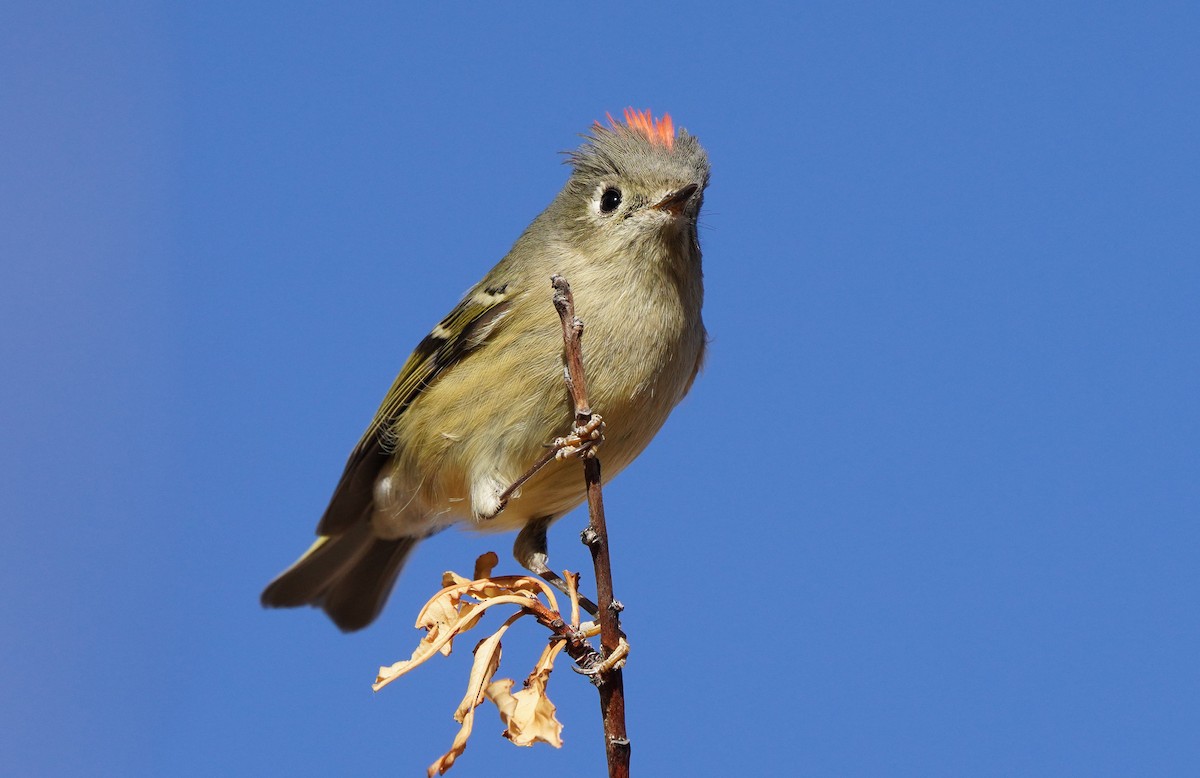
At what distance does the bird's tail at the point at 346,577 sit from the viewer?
4383 mm

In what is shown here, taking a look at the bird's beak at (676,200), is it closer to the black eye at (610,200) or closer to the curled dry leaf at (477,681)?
the black eye at (610,200)

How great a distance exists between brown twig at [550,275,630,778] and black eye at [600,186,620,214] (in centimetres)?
135

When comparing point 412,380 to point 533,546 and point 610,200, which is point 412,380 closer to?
point 533,546

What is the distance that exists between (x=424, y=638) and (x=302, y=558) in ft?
7.98

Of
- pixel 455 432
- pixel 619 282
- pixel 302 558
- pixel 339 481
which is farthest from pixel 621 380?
pixel 302 558

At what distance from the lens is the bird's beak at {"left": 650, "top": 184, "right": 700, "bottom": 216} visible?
3.15m

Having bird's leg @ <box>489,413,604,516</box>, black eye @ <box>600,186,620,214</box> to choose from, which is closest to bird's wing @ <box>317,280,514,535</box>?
black eye @ <box>600,186,620,214</box>

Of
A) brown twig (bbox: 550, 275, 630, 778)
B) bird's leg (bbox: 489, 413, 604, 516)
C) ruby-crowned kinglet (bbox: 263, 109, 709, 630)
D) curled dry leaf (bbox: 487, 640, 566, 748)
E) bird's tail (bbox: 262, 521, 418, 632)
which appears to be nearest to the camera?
brown twig (bbox: 550, 275, 630, 778)

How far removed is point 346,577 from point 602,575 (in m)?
2.83

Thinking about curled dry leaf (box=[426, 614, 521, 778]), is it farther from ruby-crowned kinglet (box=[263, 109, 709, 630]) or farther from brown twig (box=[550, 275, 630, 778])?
ruby-crowned kinglet (box=[263, 109, 709, 630])

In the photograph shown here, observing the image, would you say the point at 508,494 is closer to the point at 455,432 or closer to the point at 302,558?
the point at 455,432

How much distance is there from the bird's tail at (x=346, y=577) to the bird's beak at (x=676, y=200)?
1.80 meters

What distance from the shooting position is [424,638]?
208cm

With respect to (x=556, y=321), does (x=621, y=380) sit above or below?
below
